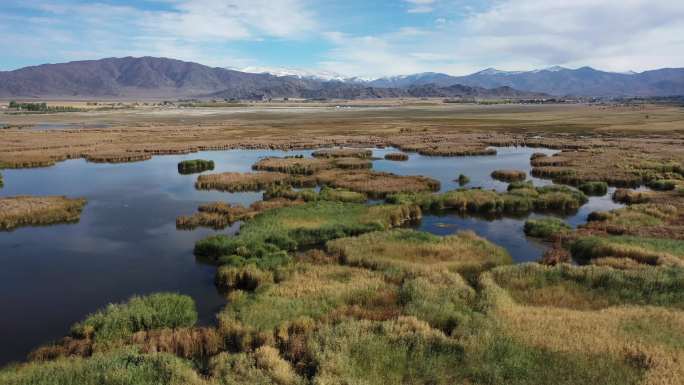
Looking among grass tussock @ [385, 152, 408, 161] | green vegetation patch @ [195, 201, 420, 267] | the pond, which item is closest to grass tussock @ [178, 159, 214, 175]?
the pond

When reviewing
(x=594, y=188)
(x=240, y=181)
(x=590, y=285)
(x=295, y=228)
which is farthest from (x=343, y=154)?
(x=590, y=285)

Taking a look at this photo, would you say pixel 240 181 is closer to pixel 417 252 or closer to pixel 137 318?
pixel 417 252

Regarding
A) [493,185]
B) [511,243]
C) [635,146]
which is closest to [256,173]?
[493,185]

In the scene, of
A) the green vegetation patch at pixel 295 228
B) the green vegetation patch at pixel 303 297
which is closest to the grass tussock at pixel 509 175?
the green vegetation patch at pixel 295 228

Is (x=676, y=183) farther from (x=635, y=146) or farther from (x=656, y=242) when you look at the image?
(x=635, y=146)

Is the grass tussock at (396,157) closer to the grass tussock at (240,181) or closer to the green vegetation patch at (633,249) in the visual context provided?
the grass tussock at (240,181)
